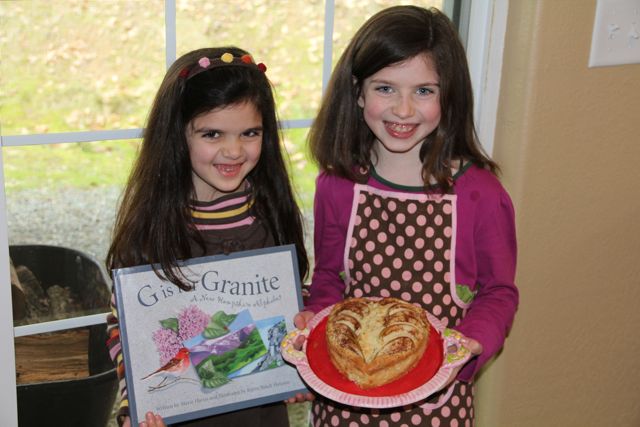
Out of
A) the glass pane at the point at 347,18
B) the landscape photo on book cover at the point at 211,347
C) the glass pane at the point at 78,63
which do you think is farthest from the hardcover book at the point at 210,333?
the glass pane at the point at 347,18

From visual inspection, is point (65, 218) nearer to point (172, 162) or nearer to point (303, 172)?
point (172, 162)

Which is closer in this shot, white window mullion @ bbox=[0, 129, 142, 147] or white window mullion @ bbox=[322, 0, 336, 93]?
white window mullion @ bbox=[0, 129, 142, 147]

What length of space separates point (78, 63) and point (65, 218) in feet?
1.04

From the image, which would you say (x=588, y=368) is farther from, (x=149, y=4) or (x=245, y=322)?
(x=149, y=4)

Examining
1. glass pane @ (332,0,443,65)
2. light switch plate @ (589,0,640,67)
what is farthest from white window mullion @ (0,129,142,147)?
light switch plate @ (589,0,640,67)

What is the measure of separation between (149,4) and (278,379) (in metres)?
0.75

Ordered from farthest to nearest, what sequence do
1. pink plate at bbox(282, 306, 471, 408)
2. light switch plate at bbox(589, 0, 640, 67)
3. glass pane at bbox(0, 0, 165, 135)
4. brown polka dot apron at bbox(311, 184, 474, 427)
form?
light switch plate at bbox(589, 0, 640, 67) < brown polka dot apron at bbox(311, 184, 474, 427) < glass pane at bbox(0, 0, 165, 135) < pink plate at bbox(282, 306, 471, 408)

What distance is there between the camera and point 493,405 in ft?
6.44

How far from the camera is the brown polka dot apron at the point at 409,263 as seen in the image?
158 centimetres

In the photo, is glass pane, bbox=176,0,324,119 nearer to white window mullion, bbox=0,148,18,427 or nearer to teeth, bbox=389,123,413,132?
teeth, bbox=389,123,413,132

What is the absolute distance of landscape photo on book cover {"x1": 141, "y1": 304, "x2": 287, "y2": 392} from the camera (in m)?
1.45

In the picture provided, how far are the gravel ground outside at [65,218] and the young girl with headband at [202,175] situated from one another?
0.42 ft

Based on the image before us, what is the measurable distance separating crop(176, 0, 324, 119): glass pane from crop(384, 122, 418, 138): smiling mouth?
30cm

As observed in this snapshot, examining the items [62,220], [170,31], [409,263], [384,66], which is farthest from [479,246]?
[62,220]
